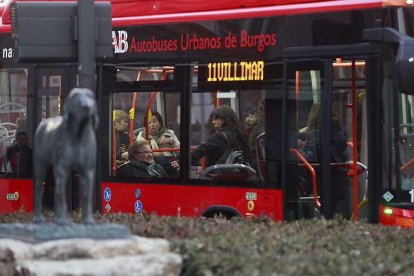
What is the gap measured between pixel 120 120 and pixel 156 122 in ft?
1.73

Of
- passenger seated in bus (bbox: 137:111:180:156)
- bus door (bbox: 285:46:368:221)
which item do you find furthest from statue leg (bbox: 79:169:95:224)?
passenger seated in bus (bbox: 137:111:180:156)

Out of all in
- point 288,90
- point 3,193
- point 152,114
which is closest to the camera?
point 288,90

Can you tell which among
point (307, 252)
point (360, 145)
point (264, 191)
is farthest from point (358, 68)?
point (307, 252)

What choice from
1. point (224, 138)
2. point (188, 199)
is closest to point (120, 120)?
point (188, 199)

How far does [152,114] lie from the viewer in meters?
10.9

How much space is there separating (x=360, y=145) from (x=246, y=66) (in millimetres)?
1456

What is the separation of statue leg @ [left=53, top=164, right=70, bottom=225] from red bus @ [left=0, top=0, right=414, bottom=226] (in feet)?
12.6

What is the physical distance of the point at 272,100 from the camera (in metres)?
10.1

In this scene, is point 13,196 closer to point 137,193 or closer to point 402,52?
point 137,193

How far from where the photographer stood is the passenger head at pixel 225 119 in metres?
10.3

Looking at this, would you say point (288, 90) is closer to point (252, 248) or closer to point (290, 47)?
point (290, 47)

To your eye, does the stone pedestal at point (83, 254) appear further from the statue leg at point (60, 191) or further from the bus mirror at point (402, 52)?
the bus mirror at point (402, 52)

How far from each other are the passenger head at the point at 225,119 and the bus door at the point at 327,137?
24.0 inches

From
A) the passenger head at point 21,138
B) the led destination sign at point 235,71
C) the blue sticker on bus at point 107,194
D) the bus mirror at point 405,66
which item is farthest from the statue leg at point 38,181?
the passenger head at point 21,138
